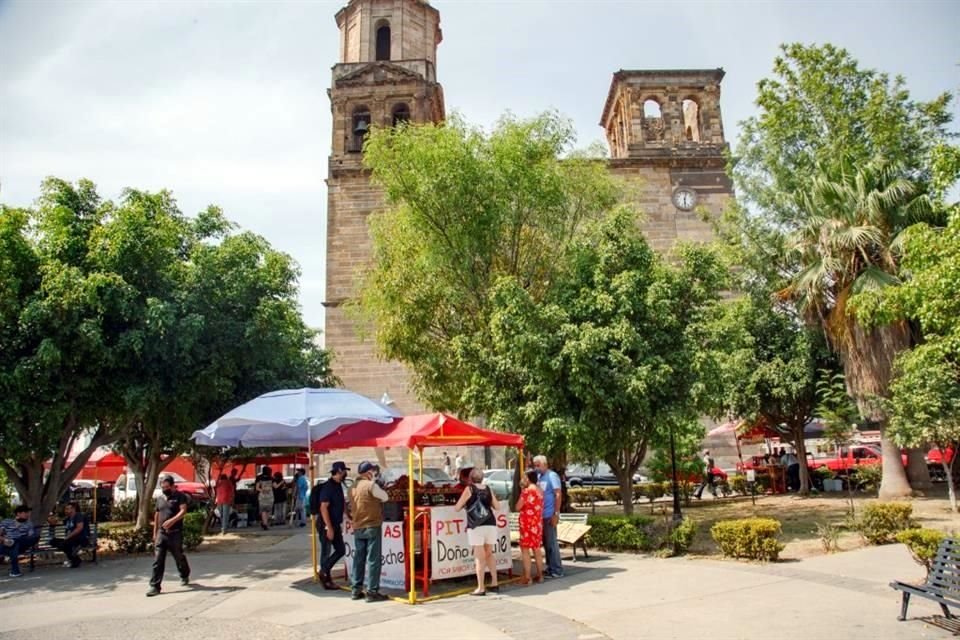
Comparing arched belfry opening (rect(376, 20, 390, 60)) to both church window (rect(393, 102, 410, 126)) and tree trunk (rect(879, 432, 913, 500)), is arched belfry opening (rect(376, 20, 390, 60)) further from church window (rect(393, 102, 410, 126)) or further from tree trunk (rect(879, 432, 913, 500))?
tree trunk (rect(879, 432, 913, 500))

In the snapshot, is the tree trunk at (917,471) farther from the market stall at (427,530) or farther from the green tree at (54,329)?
the green tree at (54,329)

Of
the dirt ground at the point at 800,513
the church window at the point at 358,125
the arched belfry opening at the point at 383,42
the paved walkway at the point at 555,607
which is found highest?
the arched belfry opening at the point at 383,42

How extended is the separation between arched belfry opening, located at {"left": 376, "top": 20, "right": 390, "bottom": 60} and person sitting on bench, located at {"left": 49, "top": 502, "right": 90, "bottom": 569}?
25.7 metres

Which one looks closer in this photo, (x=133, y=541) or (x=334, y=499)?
(x=334, y=499)

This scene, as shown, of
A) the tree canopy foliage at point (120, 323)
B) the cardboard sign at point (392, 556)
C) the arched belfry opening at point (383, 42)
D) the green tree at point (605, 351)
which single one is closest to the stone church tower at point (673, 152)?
the arched belfry opening at point (383, 42)

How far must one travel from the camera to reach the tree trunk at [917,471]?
2059cm

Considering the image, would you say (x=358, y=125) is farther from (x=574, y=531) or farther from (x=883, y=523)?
(x=883, y=523)

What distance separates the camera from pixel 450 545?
9695 mm

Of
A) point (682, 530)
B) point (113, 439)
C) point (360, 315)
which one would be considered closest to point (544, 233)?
point (360, 315)

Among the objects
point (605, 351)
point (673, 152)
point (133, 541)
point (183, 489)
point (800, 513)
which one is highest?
point (673, 152)

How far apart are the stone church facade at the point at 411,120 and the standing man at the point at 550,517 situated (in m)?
18.6

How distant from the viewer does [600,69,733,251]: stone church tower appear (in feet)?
103

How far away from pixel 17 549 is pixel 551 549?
9456 millimetres

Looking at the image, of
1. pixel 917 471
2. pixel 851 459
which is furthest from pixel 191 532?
pixel 851 459
